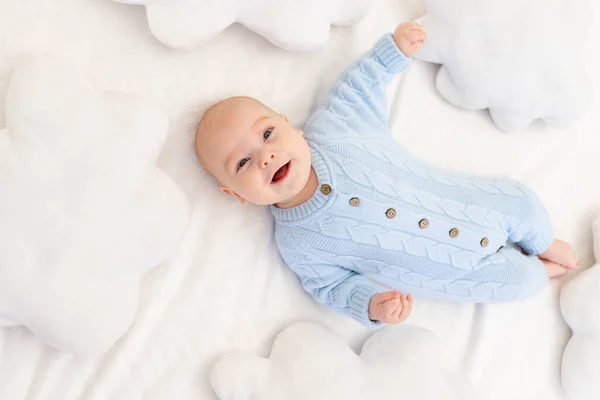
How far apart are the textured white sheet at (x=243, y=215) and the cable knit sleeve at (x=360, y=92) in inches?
2.3

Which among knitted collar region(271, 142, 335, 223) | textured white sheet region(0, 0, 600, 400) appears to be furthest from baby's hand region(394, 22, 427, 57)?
knitted collar region(271, 142, 335, 223)

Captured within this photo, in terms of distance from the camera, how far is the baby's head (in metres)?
1.05

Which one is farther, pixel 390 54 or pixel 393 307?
pixel 390 54

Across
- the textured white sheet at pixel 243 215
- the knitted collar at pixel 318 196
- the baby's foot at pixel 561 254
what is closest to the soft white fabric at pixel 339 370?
the textured white sheet at pixel 243 215

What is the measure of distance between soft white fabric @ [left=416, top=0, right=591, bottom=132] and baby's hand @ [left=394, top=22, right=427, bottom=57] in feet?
0.27

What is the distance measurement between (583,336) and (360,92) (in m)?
0.69

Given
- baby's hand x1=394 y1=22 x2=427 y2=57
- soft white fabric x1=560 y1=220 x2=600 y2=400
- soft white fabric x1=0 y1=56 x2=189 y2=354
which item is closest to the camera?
soft white fabric x1=0 y1=56 x2=189 y2=354

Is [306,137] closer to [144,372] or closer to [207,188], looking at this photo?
Answer: [207,188]

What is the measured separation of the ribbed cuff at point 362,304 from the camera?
3.70ft

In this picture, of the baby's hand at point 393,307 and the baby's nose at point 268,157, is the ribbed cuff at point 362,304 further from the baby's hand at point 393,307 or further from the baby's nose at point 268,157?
the baby's nose at point 268,157

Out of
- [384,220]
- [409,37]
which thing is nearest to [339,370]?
[384,220]

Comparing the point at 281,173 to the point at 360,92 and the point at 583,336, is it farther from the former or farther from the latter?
the point at 583,336

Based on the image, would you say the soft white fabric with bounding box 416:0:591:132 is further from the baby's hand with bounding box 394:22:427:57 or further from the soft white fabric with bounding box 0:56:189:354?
the soft white fabric with bounding box 0:56:189:354

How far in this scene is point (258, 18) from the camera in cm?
114
